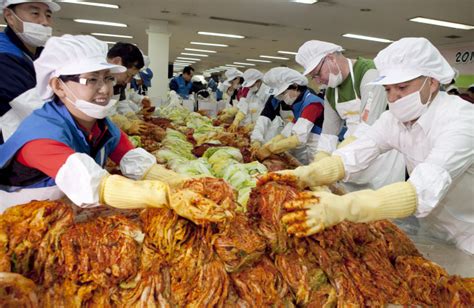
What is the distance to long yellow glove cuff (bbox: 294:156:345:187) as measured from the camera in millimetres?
2311

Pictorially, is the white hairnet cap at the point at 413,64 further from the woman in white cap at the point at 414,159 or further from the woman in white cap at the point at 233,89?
the woman in white cap at the point at 233,89

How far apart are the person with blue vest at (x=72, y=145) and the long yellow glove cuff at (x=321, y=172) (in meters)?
0.80

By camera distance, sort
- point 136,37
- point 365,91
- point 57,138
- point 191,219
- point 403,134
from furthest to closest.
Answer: point 136,37, point 365,91, point 403,134, point 57,138, point 191,219

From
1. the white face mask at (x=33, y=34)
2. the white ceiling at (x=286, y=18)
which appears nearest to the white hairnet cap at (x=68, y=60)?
the white face mask at (x=33, y=34)

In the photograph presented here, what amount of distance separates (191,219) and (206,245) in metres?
0.13

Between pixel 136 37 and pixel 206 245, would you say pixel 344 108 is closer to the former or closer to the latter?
pixel 206 245

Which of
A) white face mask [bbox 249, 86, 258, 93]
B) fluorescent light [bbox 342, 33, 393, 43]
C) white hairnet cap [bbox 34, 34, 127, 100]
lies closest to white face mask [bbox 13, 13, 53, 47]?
white hairnet cap [bbox 34, 34, 127, 100]

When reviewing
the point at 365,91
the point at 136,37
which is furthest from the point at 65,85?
the point at 136,37

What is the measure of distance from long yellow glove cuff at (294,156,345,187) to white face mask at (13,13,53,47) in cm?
231

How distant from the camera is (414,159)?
→ 2445mm

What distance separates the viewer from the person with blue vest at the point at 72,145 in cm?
164

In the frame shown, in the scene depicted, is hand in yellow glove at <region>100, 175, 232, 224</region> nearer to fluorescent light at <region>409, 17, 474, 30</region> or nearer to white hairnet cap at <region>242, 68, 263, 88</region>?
white hairnet cap at <region>242, 68, 263, 88</region>

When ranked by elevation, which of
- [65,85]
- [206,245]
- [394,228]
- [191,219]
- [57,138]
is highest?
[65,85]

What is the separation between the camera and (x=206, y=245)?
5.08 ft
